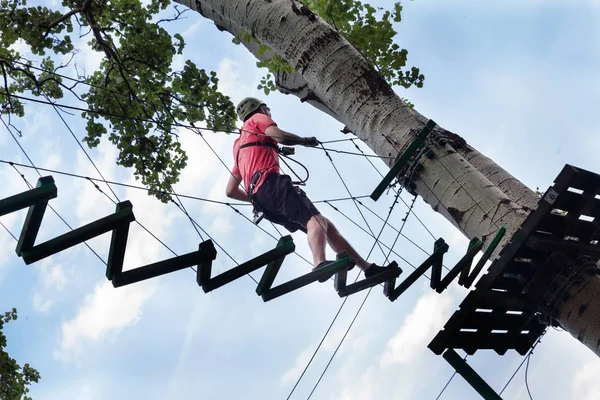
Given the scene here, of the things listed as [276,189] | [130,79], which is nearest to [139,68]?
[130,79]

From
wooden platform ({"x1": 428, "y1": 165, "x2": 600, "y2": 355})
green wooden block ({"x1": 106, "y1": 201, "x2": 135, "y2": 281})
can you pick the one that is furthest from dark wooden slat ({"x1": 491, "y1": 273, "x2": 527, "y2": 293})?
green wooden block ({"x1": 106, "y1": 201, "x2": 135, "y2": 281})

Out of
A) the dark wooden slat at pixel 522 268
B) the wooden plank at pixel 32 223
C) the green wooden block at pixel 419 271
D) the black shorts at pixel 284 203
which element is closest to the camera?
the wooden plank at pixel 32 223

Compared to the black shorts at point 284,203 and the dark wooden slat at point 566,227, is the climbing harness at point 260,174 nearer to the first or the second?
the black shorts at point 284,203

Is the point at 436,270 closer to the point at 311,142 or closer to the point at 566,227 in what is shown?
the point at 566,227

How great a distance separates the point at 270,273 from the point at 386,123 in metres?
1.38

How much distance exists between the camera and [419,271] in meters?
3.55

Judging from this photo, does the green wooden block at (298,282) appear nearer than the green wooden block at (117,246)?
No

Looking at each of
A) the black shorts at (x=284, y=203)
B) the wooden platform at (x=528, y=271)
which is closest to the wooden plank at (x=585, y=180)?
the wooden platform at (x=528, y=271)

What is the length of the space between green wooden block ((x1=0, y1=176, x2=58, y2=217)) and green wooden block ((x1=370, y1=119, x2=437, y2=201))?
1.88 metres

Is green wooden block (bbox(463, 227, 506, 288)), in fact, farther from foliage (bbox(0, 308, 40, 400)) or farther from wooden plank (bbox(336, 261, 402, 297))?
foliage (bbox(0, 308, 40, 400))

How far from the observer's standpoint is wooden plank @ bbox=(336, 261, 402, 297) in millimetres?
3432

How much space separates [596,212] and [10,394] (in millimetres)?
6244

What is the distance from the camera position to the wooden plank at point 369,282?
3432 millimetres

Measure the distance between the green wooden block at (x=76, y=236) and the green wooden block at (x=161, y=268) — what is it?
241 millimetres
